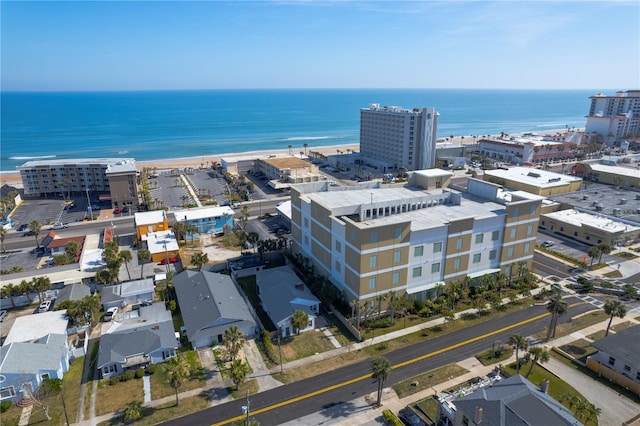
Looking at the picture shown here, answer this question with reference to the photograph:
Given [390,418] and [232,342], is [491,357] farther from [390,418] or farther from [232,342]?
[232,342]

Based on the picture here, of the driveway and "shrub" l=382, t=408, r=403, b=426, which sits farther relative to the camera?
the driveway

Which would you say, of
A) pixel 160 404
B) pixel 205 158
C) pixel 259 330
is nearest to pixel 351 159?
pixel 205 158

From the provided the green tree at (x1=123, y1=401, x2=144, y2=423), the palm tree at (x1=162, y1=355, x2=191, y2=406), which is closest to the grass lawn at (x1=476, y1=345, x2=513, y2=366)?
the palm tree at (x1=162, y1=355, x2=191, y2=406)

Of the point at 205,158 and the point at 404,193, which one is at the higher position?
the point at 404,193

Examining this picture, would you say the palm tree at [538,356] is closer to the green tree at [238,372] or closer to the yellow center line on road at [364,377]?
the yellow center line on road at [364,377]

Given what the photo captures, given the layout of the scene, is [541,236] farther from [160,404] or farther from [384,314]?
[160,404]

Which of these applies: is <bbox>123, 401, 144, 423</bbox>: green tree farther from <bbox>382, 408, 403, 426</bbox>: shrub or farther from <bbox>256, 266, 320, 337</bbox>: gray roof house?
<bbox>382, 408, 403, 426</bbox>: shrub

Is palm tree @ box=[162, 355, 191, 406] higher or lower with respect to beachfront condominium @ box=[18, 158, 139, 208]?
lower
